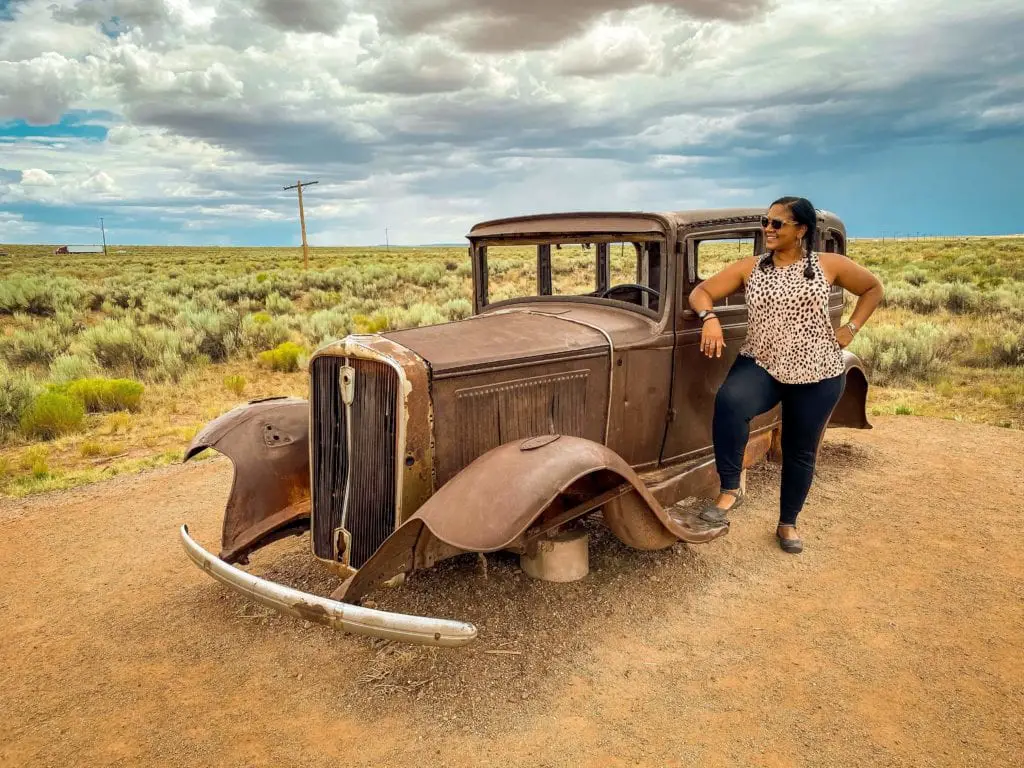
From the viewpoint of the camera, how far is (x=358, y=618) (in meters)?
2.92

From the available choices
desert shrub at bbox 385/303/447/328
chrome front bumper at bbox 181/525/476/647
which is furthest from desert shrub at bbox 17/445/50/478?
desert shrub at bbox 385/303/447/328

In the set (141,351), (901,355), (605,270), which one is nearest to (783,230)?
(605,270)

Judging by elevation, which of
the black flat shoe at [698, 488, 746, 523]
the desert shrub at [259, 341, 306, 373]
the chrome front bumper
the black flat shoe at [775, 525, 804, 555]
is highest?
the chrome front bumper

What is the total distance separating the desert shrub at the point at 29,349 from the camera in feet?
41.2

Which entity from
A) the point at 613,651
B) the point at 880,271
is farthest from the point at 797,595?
the point at 880,271

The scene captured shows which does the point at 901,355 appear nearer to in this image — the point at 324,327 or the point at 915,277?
the point at 324,327

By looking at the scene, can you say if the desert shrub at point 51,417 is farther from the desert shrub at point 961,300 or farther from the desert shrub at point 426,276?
the desert shrub at point 961,300

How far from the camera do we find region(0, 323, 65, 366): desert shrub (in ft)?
41.2

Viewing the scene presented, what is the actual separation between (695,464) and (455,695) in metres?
2.30

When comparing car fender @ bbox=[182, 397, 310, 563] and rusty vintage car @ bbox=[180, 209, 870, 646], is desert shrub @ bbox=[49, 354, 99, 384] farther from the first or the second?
rusty vintage car @ bbox=[180, 209, 870, 646]

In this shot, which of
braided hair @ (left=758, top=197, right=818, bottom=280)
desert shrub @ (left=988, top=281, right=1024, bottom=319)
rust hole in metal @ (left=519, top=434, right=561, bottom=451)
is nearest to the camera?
rust hole in metal @ (left=519, top=434, right=561, bottom=451)

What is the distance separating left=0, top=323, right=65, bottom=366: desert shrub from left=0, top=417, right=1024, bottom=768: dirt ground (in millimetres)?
8561

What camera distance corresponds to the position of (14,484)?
6980 millimetres

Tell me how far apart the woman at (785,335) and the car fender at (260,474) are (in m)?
2.48
